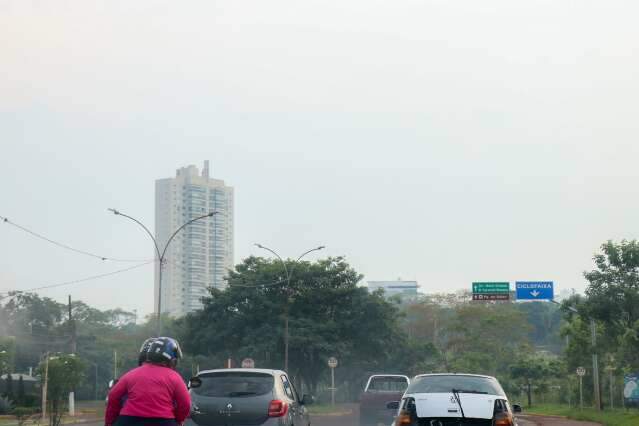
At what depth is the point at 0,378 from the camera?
58219 mm

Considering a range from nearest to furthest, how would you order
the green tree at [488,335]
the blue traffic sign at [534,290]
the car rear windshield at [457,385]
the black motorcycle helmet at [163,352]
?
the black motorcycle helmet at [163,352] < the car rear windshield at [457,385] < the blue traffic sign at [534,290] < the green tree at [488,335]

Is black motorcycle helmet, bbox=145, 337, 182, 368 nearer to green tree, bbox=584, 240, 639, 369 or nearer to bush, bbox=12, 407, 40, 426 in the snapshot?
bush, bbox=12, 407, 40, 426

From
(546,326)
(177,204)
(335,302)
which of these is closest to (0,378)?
(335,302)

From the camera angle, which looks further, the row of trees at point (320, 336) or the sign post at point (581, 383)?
the row of trees at point (320, 336)

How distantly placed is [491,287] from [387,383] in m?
34.3

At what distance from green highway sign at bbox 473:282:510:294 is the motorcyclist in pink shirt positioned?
58.1 meters

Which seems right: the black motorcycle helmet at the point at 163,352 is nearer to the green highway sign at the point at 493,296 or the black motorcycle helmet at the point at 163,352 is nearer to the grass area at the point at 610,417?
the grass area at the point at 610,417

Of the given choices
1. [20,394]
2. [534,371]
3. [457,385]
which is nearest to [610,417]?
[457,385]

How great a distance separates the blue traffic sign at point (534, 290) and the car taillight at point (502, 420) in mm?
49265

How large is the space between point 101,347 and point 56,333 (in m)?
7.51

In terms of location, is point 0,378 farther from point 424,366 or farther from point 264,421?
point 264,421

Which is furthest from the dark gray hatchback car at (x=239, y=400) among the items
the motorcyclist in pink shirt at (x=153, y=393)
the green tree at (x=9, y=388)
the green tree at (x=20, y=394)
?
the green tree at (x=9, y=388)

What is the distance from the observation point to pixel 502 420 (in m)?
12.9

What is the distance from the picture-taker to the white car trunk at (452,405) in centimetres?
1290
